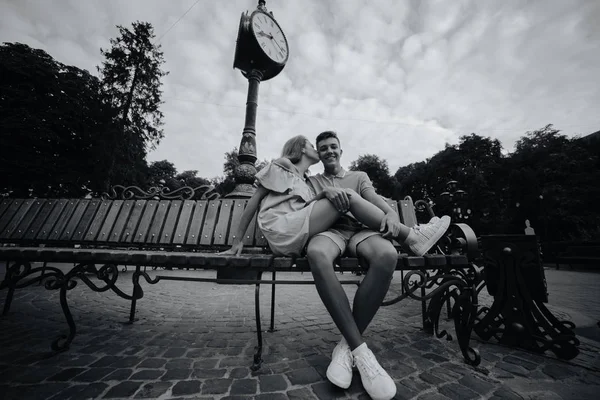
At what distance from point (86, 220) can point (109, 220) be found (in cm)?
32

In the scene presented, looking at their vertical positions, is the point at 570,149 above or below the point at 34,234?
above

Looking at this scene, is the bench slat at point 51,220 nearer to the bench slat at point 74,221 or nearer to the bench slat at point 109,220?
the bench slat at point 74,221

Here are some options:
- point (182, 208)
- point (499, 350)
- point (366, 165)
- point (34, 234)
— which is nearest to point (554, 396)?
point (499, 350)

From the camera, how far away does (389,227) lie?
1.64 meters

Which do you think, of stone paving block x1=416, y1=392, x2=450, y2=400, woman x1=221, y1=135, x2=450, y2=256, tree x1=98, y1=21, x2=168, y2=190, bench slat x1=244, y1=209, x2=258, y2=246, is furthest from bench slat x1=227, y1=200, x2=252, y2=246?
tree x1=98, y1=21, x2=168, y2=190

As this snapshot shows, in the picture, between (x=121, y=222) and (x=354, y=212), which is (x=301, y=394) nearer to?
(x=354, y=212)

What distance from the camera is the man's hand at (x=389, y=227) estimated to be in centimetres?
164

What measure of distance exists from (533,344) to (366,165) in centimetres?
3069

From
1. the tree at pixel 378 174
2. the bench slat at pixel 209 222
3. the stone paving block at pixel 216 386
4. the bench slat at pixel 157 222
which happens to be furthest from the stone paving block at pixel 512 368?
the tree at pixel 378 174

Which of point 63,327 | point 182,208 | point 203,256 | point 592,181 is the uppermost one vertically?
point 592,181

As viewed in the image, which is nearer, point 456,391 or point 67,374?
point 456,391

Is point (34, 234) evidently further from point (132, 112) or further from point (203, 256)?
point (132, 112)

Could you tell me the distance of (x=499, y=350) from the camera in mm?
1983

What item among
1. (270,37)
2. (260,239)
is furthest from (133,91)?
(260,239)
